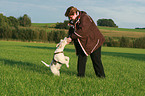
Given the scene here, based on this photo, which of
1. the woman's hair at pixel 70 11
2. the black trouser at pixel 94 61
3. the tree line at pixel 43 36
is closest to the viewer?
Answer: the woman's hair at pixel 70 11

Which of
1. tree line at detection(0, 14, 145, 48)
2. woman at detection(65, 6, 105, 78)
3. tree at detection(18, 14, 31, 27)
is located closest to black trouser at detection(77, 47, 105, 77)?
woman at detection(65, 6, 105, 78)

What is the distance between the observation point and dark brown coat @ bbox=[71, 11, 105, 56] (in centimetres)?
543

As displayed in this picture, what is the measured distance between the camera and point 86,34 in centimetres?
549

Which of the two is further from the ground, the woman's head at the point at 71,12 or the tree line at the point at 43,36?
the woman's head at the point at 71,12

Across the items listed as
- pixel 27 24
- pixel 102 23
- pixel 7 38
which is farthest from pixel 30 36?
pixel 102 23

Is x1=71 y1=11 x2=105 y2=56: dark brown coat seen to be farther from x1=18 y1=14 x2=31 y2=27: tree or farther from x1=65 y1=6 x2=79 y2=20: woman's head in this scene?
x1=18 y1=14 x2=31 y2=27: tree

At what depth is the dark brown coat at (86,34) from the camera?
543 cm

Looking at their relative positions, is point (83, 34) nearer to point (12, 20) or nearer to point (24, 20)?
point (24, 20)

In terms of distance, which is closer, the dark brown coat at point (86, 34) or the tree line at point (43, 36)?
the dark brown coat at point (86, 34)

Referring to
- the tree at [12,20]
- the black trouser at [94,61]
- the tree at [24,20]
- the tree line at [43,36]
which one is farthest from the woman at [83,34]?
the tree at [12,20]

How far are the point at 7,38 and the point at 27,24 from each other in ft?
96.4

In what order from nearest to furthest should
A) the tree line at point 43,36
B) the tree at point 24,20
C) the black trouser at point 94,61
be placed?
1. the black trouser at point 94,61
2. the tree line at point 43,36
3. the tree at point 24,20

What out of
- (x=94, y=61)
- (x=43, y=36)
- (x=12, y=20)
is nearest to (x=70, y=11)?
(x=94, y=61)

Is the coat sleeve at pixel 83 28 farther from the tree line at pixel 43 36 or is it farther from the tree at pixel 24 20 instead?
the tree at pixel 24 20
